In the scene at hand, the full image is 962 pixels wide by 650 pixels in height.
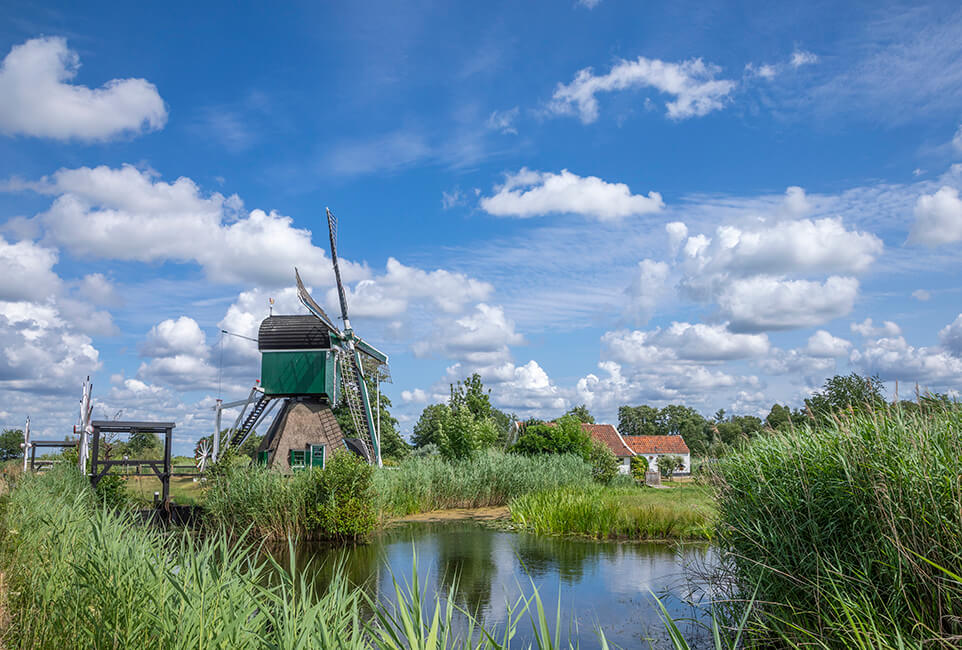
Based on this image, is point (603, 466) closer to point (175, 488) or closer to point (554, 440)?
point (554, 440)

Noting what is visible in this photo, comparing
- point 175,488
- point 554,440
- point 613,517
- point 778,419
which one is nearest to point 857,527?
point 778,419

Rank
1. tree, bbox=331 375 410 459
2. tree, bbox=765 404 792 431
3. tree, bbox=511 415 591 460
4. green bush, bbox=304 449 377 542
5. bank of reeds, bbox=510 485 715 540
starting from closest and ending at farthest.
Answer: tree, bbox=765 404 792 431, green bush, bbox=304 449 377 542, bank of reeds, bbox=510 485 715 540, tree, bbox=511 415 591 460, tree, bbox=331 375 410 459

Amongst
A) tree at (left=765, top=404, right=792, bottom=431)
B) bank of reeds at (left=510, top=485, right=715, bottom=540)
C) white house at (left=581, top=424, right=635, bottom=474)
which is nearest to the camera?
tree at (left=765, top=404, right=792, bottom=431)

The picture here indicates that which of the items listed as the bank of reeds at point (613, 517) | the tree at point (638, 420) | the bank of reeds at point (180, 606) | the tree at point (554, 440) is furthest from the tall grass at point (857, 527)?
the tree at point (638, 420)

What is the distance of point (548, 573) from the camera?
36.2 feet

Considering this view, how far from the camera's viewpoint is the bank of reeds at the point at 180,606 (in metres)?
2.71

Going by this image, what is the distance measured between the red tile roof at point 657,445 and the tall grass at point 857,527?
5285 centimetres

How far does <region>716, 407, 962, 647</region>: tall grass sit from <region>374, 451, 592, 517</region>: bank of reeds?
1366 centimetres

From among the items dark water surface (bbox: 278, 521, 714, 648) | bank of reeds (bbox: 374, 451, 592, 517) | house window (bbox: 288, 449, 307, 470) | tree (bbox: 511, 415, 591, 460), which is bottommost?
dark water surface (bbox: 278, 521, 714, 648)

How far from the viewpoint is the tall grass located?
4.51 metres

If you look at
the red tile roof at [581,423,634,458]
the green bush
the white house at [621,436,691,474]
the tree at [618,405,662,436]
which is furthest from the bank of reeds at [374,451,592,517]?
the tree at [618,405,662,436]

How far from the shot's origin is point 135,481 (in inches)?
945

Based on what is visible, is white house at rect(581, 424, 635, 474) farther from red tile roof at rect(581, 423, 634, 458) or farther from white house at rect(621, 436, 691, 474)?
white house at rect(621, 436, 691, 474)

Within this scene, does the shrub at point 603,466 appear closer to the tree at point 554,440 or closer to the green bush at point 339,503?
the tree at point 554,440
